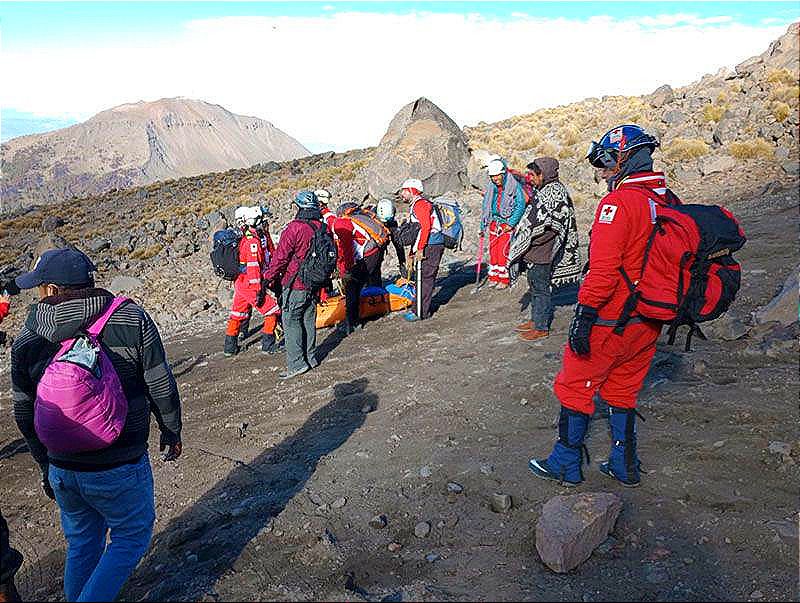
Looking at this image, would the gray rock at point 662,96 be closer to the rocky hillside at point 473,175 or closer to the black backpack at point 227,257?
the rocky hillside at point 473,175

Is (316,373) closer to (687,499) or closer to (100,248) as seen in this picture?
(687,499)

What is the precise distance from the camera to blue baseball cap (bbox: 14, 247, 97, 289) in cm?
304

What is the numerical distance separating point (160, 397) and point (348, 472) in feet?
6.80

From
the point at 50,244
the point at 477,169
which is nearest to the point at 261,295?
the point at 50,244

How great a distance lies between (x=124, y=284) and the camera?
49.6ft

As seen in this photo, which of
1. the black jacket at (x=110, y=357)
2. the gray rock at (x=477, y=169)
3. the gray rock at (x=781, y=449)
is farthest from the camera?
the gray rock at (x=477, y=169)

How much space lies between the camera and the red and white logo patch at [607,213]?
11.9ft

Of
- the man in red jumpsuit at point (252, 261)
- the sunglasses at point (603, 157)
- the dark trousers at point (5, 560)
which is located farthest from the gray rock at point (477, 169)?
the dark trousers at point (5, 560)

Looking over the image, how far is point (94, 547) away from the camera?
3.30 metres

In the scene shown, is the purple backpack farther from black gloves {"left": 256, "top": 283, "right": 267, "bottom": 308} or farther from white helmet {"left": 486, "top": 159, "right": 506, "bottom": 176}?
white helmet {"left": 486, "top": 159, "right": 506, "bottom": 176}

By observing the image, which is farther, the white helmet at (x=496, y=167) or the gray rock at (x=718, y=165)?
the gray rock at (x=718, y=165)

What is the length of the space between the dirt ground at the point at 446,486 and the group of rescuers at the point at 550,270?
18.2 inches

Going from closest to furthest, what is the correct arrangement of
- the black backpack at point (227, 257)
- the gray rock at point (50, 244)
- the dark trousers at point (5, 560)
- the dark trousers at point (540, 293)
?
the dark trousers at point (5, 560) → the dark trousers at point (540, 293) → the black backpack at point (227, 257) → the gray rock at point (50, 244)

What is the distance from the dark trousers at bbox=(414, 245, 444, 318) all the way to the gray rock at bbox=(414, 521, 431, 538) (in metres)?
5.44
